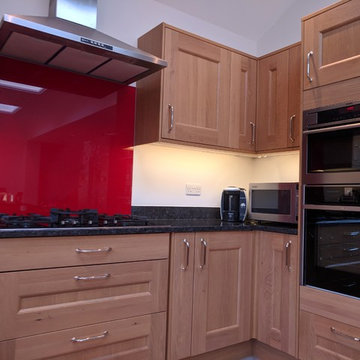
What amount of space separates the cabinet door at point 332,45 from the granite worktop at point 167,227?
2.91 feet

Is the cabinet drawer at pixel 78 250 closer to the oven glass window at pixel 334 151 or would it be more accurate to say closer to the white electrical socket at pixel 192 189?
the white electrical socket at pixel 192 189

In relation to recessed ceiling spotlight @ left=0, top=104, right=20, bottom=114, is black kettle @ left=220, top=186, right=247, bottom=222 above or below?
below

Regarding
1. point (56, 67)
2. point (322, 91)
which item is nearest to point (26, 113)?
point (56, 67)

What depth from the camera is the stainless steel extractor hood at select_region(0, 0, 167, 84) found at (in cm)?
172

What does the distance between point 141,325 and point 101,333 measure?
8.7 inches

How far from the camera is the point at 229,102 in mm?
2588

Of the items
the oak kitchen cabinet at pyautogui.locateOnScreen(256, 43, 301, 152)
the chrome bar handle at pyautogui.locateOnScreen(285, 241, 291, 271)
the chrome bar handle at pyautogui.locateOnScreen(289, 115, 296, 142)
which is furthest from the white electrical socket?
the chrome bar handle at pyautogui.locateOnScreen(285, 241, 291, 271)

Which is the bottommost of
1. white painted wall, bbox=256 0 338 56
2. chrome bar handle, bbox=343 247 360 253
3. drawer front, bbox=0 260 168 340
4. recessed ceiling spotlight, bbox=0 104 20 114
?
drawer front, bbox=0 260 168 340

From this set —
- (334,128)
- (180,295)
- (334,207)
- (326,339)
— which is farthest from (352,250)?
(180,295)

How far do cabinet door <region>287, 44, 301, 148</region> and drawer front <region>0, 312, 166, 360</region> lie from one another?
4.65 feet

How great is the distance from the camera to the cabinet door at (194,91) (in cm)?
231

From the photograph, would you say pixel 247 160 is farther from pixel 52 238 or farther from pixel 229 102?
pixel 52 238

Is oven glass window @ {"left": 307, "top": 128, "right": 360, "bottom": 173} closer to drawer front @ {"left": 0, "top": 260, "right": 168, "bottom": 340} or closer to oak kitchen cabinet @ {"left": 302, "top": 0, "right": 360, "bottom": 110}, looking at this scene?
oak kitchen cabinet @ {"left": 302, "top": 0, "right": 360, "bottom": 110}

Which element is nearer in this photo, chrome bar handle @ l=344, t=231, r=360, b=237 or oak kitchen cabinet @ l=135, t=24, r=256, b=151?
chrome bar handle @ l=344, t=231, r=360, b=237
